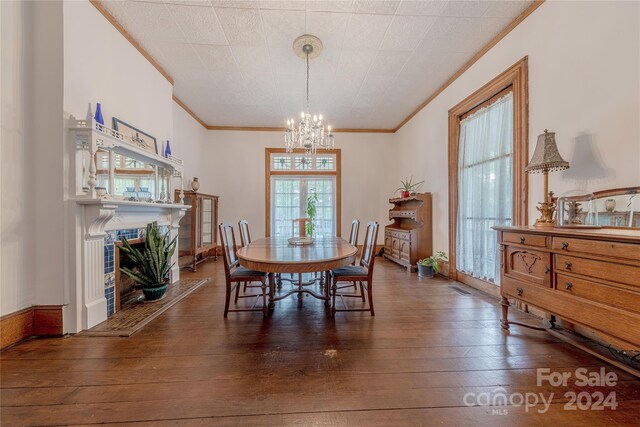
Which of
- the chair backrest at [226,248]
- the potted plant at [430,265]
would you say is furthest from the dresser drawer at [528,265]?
the chair backrest at [226,248]

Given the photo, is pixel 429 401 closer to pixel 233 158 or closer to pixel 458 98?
pixel 458 98

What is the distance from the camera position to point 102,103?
254cm

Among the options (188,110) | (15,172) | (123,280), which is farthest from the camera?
(188,110)

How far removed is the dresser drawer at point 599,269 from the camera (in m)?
1.36

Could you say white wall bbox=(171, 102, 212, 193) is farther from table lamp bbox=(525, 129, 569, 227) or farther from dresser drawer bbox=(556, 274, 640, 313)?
dresser drawer bbox=(556, 274, 640, 313)

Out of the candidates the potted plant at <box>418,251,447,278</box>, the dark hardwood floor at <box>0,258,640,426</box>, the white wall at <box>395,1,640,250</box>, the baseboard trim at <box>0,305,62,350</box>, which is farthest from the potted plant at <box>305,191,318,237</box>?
the baseboard trim at <box>0,305,62,350</box>

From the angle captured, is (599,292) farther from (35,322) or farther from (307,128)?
(35,322)

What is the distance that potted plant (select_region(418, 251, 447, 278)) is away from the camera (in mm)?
4039

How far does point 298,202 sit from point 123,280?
3854mm

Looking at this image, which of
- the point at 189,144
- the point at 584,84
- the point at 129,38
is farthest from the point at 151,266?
the point at 584,84

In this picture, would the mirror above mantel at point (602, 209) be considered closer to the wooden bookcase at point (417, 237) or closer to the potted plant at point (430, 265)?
the potted plant at point (430, 265)

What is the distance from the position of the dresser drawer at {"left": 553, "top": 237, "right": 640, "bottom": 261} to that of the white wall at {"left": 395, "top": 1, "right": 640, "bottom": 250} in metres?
0.66

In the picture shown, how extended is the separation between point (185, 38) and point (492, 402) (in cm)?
433

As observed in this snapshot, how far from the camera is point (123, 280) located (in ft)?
9.77
